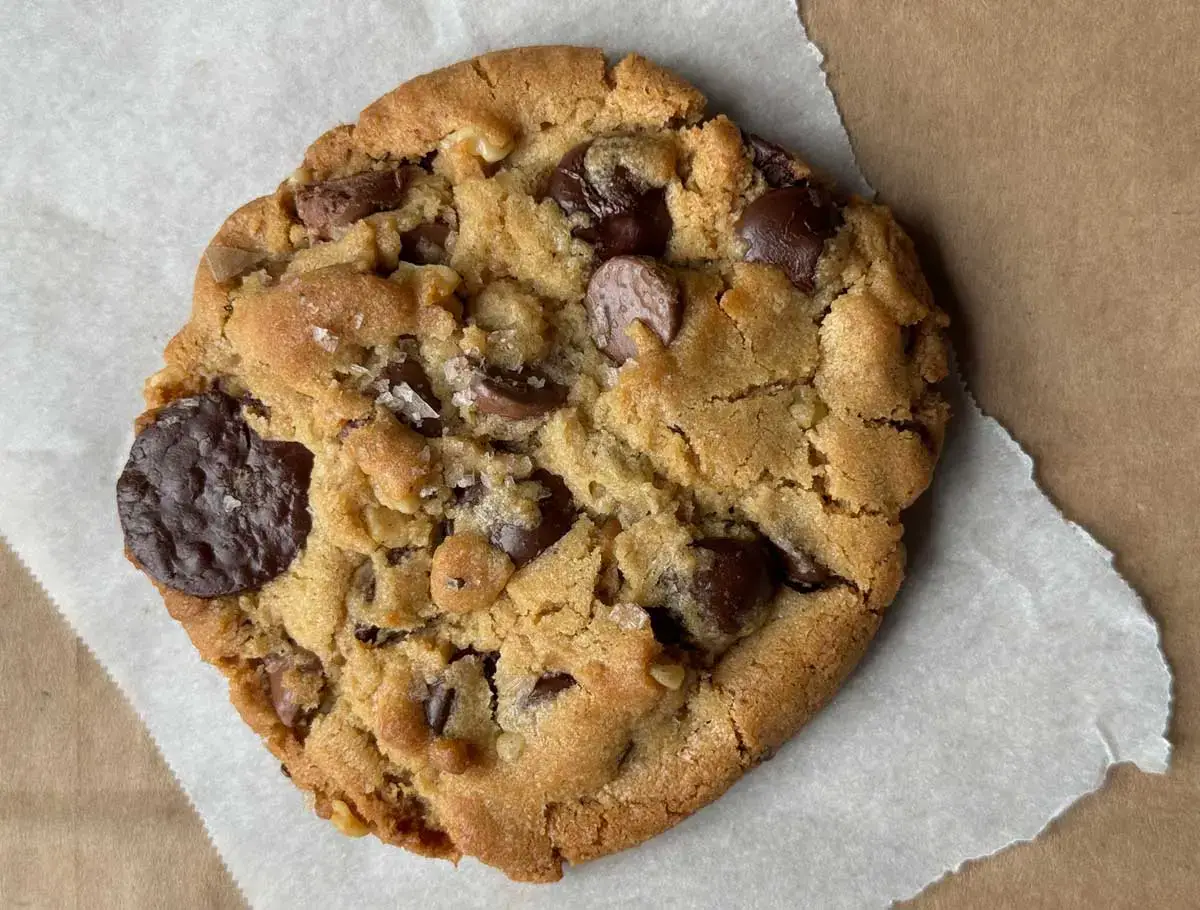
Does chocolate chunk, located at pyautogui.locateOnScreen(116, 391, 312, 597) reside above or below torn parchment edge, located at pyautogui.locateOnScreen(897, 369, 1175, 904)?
above

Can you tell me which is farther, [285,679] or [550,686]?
[285,679]

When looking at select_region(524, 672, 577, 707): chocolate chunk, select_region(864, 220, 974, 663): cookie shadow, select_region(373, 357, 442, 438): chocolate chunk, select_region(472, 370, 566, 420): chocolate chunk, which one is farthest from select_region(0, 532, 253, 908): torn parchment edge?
select_region(864, 220, 974, 663): cookie shadow

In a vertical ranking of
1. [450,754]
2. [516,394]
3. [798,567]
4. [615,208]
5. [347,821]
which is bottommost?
[347,821]

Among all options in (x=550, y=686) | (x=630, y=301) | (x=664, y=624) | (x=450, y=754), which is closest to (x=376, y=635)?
(x=450, y=754)

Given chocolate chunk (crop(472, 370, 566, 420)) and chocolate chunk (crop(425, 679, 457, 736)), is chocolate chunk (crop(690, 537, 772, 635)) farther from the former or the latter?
chocolate chunk (crop(425, 679, 457, 736))

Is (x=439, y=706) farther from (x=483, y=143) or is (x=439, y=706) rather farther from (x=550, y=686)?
(x=483, y=143)

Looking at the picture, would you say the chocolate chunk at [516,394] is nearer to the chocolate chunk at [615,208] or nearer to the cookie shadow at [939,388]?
the chocolate chunk at [615,208]

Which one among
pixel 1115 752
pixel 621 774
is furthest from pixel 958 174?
pixel 621 774
